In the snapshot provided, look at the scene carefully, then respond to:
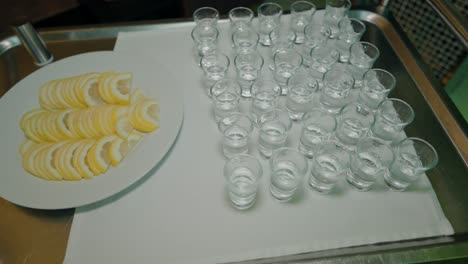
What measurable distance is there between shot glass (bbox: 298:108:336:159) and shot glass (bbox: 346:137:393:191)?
9cm

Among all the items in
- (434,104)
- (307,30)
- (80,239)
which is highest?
(307,30)

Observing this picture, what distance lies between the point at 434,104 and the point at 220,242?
72 centimetres

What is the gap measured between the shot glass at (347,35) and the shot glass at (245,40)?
0.27 metres

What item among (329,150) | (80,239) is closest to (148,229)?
(80,239)

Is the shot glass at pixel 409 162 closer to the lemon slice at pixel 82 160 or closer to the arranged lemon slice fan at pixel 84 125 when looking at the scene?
the arranged lemon slice fan at pixel 84 125

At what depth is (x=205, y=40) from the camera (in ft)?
3.54

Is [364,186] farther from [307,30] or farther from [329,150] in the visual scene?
[307,30]

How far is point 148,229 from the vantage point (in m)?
0.74

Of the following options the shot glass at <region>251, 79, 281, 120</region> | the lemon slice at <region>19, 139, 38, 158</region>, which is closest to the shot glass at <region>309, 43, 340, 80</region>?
the shot glass at <region>251, 79, 281, 120</region>

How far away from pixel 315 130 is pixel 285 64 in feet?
0.85

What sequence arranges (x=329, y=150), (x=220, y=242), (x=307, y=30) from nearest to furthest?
(x=220, y=242) → (x=329, y=150) → (x=307, y=30)

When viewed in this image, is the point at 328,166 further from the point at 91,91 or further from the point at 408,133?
the point at 91,91

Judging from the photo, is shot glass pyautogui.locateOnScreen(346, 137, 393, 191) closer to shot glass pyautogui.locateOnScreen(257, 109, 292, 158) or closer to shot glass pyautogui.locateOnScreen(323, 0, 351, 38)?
shot glass pyautogui.locateOnScreen(257, 109, 292, 158)

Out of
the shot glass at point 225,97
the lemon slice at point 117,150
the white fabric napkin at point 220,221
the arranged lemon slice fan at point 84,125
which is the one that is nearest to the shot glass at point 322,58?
the shot glass at point 225,97
